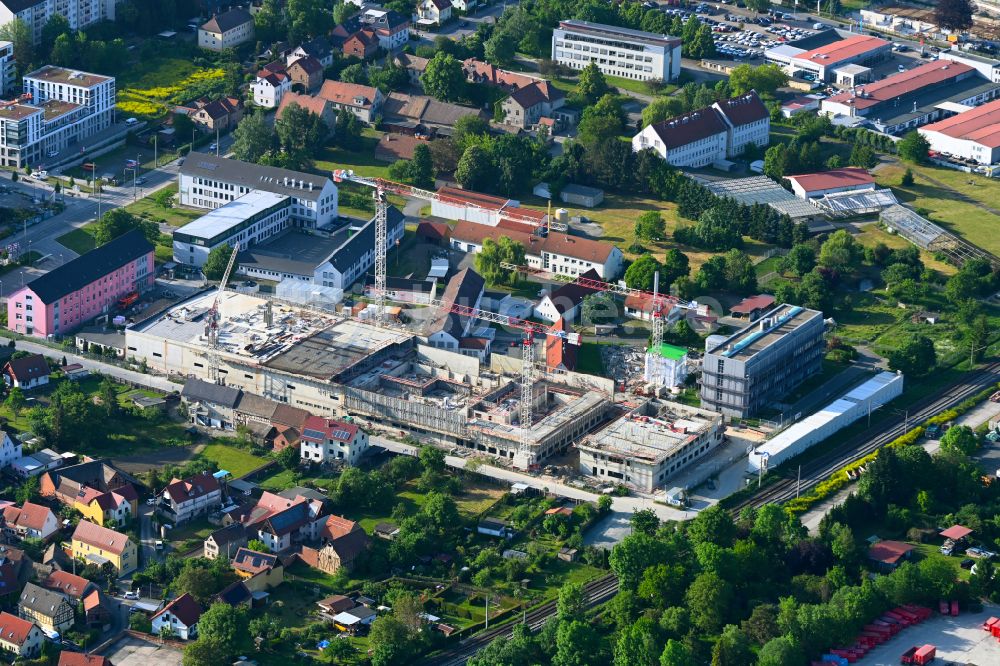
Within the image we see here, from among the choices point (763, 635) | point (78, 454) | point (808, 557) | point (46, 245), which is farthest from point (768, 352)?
point (46, 245)

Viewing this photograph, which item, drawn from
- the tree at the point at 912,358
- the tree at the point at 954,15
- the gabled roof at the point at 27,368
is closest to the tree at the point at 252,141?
the gabled roof at the point at 27,368

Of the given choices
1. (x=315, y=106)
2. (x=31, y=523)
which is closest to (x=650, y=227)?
(x=315, y=106)

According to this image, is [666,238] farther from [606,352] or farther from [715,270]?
[606,352]

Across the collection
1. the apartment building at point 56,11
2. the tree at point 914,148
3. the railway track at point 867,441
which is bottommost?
the railway track at point 867,441

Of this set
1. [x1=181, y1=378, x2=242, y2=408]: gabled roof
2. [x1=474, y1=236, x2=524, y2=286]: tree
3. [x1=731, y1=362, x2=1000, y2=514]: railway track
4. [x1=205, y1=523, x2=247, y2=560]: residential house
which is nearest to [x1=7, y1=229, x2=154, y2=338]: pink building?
[x1=181, y1=378, x2=242, y2=408]: gabled roof

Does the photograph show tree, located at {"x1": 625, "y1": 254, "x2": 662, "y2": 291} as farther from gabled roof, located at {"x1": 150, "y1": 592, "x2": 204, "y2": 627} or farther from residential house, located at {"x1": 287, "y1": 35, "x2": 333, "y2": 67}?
gabled roof, located at {"x1": 150, "y1": 592, "x2": 204, "y2": 627}

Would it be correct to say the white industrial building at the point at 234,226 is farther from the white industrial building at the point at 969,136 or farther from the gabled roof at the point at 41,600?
the white industrial building at the point at 969,136

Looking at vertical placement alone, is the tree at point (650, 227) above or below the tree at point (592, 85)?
below
